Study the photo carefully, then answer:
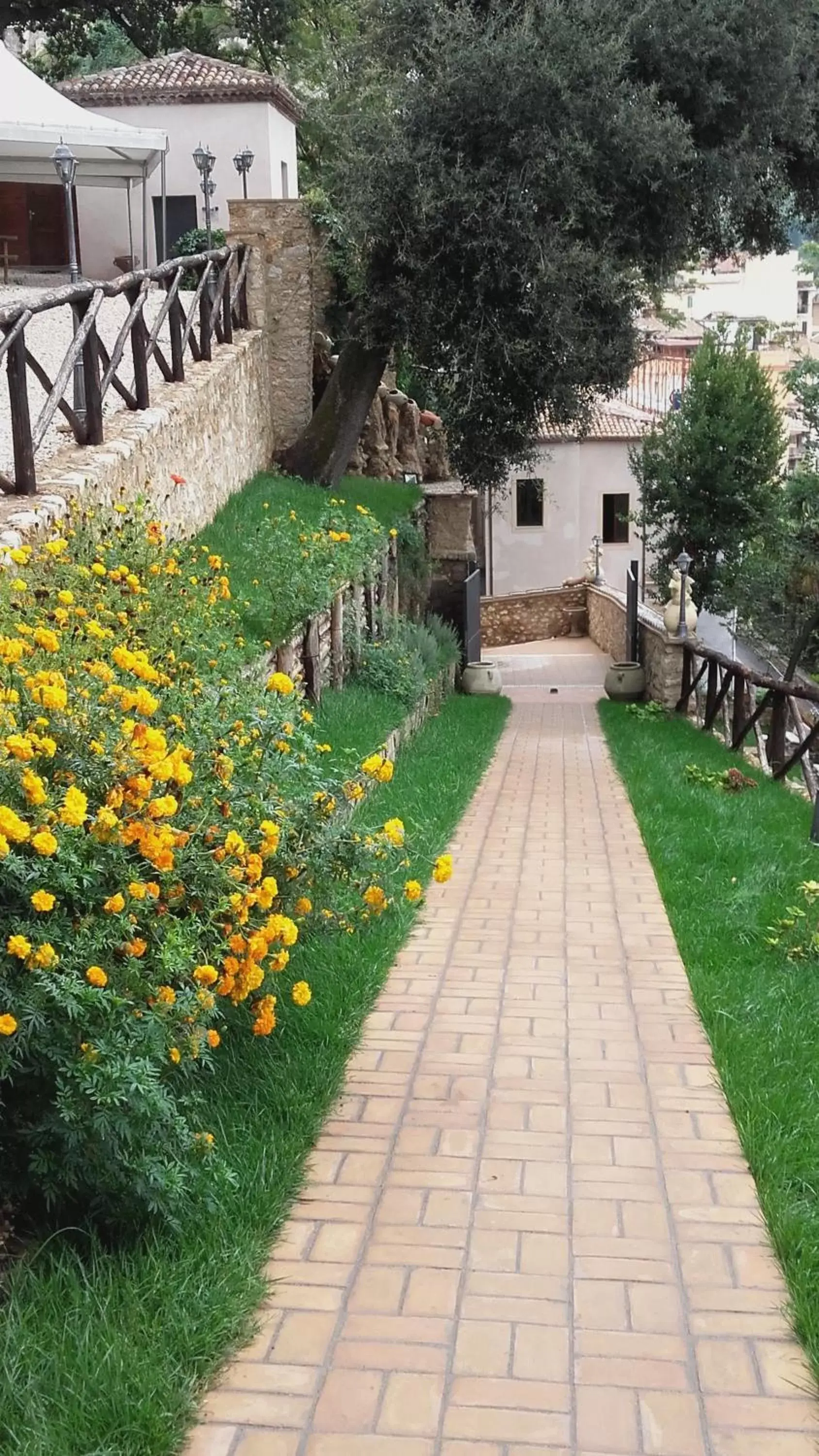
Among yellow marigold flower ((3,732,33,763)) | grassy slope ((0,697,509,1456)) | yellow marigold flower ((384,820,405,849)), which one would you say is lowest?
grassy slope ((0,697,509,1456))

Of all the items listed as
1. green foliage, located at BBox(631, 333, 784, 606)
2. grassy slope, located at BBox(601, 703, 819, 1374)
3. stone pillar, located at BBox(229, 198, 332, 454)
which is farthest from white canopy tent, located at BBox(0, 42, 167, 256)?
grassy slope, located at BBox(601, 703, 819, 1374)

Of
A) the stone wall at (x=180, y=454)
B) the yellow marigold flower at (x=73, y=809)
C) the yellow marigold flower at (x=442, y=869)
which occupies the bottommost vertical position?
the yellow marigold flower at (x=442, y=869)

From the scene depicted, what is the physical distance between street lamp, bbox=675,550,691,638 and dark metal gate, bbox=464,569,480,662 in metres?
3.19

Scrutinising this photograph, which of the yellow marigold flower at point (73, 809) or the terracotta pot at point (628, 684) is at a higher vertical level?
the yellow marigold flower at point (73, 809)

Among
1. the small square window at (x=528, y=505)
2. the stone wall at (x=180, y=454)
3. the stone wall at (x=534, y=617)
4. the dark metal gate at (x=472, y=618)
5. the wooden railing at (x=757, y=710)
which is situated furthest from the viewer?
the small square window at (x=528, y=505)

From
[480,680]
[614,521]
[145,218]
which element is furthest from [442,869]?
[614,521]

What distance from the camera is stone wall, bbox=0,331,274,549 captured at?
7.03 m

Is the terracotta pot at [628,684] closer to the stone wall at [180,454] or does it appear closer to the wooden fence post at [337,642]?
the stone wall at [180,454]

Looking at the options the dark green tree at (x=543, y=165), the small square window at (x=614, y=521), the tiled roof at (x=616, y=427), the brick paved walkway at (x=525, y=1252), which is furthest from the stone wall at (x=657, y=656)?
the brick paved walkway at (x=525, y=1252)

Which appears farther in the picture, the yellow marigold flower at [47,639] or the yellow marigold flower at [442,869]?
the yellow marigold flower at [442,869]

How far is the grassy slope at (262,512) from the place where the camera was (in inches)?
340

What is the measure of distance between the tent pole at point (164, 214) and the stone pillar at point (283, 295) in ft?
18.6

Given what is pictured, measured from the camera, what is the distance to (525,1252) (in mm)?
3197

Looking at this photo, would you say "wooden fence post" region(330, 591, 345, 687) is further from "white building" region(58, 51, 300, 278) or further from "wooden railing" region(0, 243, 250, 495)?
"white building" region(58, 51, 300, 278)
